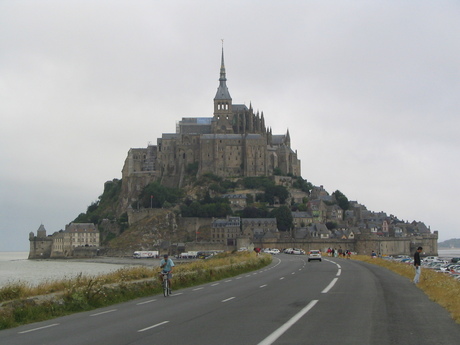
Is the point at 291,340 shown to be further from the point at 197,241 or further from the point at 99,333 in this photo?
the point at 197,241

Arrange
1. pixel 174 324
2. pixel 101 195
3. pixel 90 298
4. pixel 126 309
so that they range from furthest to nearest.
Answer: pixel 101 195, pixel 90 298, pixel 126 309, pixel 174 324

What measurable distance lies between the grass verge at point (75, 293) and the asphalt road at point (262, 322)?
0.71 meters

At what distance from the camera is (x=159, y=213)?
147000mm

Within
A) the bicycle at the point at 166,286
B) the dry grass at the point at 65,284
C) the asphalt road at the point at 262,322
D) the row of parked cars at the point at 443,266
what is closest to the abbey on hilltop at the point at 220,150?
the row of parked cars at the point at 443,266

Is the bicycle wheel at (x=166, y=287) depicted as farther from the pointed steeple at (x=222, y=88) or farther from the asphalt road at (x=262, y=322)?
the pointed steeple at (x=222, y=88)

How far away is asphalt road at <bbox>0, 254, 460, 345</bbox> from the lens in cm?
1346

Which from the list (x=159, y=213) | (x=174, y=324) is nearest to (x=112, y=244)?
(x=159, y=213)

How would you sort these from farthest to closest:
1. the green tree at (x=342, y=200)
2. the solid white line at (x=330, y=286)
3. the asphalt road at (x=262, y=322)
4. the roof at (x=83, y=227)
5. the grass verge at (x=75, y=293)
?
the green tree at (x=342, y=200)
the roof at (x=83, y=227)
the solid white line at (x=330, y=286)
the grass verge at (x=75, y=293)
the asphalt road at (x=262, y=322)

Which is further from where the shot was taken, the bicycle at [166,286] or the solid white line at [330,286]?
the bicycle at [166,286]

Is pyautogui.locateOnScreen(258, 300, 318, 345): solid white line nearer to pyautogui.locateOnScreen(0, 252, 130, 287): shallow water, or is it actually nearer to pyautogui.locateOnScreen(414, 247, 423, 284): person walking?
pyautogui.locateOnScreen(414, 247, 423, 284): person walking

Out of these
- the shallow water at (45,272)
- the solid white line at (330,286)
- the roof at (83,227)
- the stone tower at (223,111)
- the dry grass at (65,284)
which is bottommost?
the shallow water at (45,272)

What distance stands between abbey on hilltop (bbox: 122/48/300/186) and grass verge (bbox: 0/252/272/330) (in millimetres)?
126842

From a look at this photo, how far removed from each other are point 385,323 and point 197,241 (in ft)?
420

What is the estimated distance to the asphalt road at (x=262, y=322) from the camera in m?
13.5
